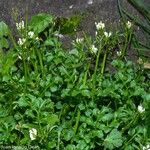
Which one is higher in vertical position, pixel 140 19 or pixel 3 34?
pixel 140 19

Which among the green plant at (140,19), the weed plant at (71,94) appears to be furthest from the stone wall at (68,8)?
the weed plant at (71,94)

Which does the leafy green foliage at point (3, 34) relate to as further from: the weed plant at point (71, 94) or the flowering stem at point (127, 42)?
the flowering stem at point (127, 42)

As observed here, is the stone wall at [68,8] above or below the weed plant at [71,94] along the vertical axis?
above

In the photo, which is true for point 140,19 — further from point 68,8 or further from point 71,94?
point 71,94

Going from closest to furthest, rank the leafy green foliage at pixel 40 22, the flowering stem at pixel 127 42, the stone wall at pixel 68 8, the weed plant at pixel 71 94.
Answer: the weed plant at pixel 71 94, the flowering stem at pixel 127 42, the leafy green foliage at pixel 40 22, the stone wall at pixel 68 8

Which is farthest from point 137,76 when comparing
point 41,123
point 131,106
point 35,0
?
point 35,0

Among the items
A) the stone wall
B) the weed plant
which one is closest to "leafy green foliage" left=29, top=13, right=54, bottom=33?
the weed plant

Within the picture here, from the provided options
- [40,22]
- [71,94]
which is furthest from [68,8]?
[71,94]

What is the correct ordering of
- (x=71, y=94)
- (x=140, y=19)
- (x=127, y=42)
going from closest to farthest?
(x=71, y=94), (x=127, y=42), (x=140, y=19)

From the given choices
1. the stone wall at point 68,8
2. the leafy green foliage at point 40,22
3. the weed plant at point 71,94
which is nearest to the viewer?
the weed plant at point 71,94

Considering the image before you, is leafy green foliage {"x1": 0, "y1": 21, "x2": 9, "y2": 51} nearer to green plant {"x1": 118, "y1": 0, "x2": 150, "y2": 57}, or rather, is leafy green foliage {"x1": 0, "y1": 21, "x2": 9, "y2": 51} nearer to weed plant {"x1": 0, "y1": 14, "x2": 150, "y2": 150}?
weed plant {"x1": 0, "y1": 14, "x2": 150, "y2": 150}

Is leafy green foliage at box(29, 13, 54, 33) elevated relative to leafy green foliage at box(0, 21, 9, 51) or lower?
elevated
